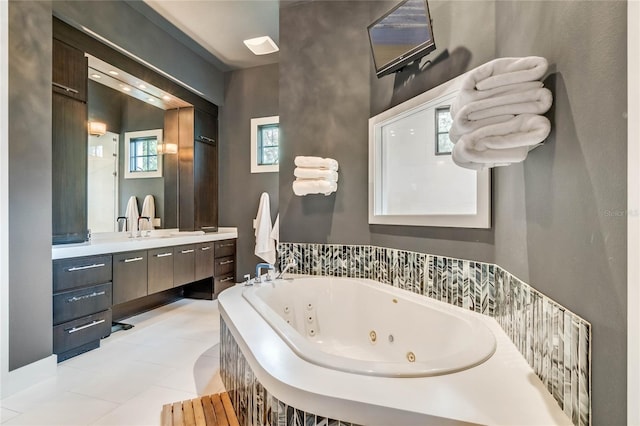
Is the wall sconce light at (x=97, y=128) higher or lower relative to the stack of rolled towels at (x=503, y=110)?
higher

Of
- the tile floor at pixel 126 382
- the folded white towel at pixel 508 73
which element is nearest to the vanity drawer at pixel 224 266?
the tile floor at pixel 126 382

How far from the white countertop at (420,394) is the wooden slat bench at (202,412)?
2.20 ft

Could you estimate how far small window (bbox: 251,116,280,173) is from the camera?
4371mm

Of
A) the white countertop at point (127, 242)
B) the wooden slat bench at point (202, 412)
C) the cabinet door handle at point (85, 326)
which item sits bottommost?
the wooden slat bench at point (202, 412)

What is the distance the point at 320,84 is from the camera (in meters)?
2.79

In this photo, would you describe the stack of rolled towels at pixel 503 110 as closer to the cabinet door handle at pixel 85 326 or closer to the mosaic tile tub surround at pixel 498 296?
the mosaic tile tub surround at pixel 498 296

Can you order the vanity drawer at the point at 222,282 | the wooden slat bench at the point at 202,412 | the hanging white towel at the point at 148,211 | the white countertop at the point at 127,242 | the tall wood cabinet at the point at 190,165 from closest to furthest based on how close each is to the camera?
the wooden slat bench at the point at 202,412 → the white countertop at the point at 127,242 → the hanging white towel at the point at 148,211 → the tall wood cabinet at the point at 190,165 → the vanity drawer at the point at 222,282

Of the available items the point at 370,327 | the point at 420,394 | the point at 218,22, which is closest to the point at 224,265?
the point at 370,327

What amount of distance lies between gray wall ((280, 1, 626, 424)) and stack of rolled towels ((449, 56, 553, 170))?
0.05 metres

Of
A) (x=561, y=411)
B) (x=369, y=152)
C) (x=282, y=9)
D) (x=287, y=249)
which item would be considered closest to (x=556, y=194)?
(x=561, y=411)

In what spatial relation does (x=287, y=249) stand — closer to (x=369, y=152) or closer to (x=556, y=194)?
(x=369, y=152)

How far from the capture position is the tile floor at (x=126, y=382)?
1.70m

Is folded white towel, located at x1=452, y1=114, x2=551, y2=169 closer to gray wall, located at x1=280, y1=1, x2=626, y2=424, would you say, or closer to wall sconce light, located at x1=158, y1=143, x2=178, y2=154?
gray wall, located at x1=280, y1=1, x2=626, y2=424

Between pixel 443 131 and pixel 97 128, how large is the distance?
3176mm
